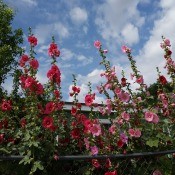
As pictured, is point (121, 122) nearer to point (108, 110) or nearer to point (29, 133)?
point (108, 110)

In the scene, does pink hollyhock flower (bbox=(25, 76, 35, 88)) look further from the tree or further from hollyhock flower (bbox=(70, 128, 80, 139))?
the tree

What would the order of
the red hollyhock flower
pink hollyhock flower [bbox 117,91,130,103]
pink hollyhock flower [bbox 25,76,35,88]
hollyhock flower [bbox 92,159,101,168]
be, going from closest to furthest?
pink hollyhock flower [bbox 25,76,35,88] < hollyhock flower [bbox 92,159,101,168] < pink hollyhock flower [bbox 117,91,130,103] < the red hollyhock flower

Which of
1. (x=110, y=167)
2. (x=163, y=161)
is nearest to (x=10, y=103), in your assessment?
(x=110, y=167)

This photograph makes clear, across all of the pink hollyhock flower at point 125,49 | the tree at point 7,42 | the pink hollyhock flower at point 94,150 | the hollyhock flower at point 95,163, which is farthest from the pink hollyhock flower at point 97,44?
the tree at point 7,42

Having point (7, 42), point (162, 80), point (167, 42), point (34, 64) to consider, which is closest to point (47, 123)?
point (34, 64)

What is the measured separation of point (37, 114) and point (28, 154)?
50 cm

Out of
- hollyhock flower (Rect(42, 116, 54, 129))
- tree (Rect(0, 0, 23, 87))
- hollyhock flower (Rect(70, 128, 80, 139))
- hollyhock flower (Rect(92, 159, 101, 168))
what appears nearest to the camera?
hollyhock flower (Rect(42, 116, 54, 129))

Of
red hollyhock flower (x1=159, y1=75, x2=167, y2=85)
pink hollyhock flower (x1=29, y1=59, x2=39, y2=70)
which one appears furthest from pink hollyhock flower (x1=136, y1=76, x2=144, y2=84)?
pink hollyhock flower (x1=29, y1=59, x2=39, y2=70)

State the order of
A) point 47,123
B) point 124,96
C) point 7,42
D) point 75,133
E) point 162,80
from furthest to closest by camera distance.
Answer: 1. point 7,42
2. point 162,80
3. point 124,96
4. point 75,133
5. point 47,123

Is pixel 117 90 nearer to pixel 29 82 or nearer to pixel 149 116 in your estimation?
pixel 149 116

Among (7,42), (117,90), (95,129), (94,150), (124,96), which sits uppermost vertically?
(7,42)

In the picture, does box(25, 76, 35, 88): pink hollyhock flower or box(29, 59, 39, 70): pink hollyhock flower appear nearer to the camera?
box(25, 76, 35, 88): pink hollyhock flower

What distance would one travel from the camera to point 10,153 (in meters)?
3.58

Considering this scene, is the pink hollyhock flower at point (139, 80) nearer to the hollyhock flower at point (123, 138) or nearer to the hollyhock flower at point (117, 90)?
the hollyhock flower at point (117, 90)
